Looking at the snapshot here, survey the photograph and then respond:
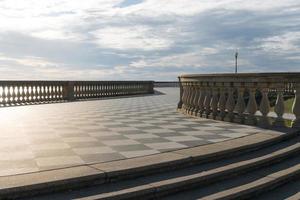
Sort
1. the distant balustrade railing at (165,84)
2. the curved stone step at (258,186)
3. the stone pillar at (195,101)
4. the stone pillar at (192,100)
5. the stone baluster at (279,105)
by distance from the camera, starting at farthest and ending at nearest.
Answer: the distant balustrade railing at (165,84) → the stone pillar at (192,100) → the stone pillar at (195,101) → the stone baluster at (279,105) → the curved stone step at (258,186)

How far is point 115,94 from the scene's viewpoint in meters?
27.0

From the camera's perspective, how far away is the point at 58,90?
2141cm

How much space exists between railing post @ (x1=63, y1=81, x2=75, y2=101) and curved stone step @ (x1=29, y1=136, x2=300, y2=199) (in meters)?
16.7

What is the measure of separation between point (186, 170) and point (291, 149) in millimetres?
2748

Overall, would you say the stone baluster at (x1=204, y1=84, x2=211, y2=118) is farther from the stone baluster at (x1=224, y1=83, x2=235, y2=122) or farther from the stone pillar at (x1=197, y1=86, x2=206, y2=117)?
the stone baluster at (x1=224, y1=83, x2=235, y2=122)

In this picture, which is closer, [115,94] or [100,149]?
[100,149]

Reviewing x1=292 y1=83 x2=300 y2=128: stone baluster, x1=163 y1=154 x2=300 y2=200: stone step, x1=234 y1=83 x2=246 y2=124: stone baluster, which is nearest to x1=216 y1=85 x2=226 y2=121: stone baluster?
x1=234 y1=83 x2=246 y2=124: stone baluster

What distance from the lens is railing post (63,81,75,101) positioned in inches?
862

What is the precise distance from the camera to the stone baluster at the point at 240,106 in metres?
9.95

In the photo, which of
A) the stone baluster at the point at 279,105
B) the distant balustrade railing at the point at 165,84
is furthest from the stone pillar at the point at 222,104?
the distant balustrade railing at the point at 165,84

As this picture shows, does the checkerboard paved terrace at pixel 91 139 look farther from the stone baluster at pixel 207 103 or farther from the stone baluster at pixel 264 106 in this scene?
the stone baluster at pixel 207 103

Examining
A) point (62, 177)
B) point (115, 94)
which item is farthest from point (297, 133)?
point (115, 94)

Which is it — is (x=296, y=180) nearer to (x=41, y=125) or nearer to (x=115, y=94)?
(x=41, y=125)

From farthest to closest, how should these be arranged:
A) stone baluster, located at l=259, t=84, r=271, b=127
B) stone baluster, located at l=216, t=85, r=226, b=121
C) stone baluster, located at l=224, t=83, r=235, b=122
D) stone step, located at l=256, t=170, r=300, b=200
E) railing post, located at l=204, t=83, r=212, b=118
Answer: railing post, located at l=204, t=83, r=212, b=118 → stone baluster, located at l=216, t=85, r=226, b=121 → stone baluster, located at l=224, t=83, r=235, b=122 → stone baluster, located at l=259, t=84, r=271, b=127 → stone step, located at l=256, t=170, r=300, b=200
